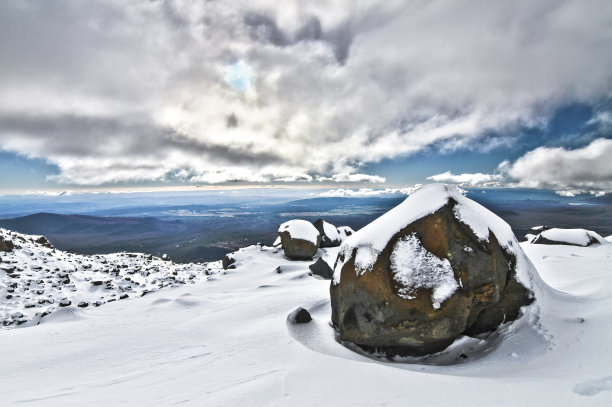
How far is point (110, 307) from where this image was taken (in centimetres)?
1000

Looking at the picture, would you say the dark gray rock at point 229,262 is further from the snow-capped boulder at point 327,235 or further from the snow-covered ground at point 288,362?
the snow-covered ground at point 288,362

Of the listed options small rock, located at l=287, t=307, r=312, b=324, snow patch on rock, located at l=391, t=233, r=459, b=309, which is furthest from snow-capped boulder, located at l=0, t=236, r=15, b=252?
snow patch on rock, located at l=391, t=233, r=459, b=309

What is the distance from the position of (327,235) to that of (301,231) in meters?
5.30

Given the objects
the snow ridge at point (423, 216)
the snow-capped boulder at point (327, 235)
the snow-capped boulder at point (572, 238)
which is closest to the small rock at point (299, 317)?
the snow ridge at point (423, 216)

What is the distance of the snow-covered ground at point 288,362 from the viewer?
315cm

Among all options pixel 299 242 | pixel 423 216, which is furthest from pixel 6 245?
pixel 423 216

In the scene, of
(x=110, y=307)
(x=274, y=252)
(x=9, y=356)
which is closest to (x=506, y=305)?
(x=9, y=356)

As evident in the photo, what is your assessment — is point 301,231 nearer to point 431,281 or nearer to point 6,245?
point 431,281

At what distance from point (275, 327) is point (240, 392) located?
2901 millimetres

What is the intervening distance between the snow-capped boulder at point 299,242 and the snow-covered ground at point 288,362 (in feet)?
39.0

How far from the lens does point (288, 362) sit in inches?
171

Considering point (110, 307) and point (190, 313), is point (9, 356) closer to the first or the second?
point (190, 313)

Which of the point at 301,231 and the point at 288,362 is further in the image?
the point at 301,231

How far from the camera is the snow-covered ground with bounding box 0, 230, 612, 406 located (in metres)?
3.15
